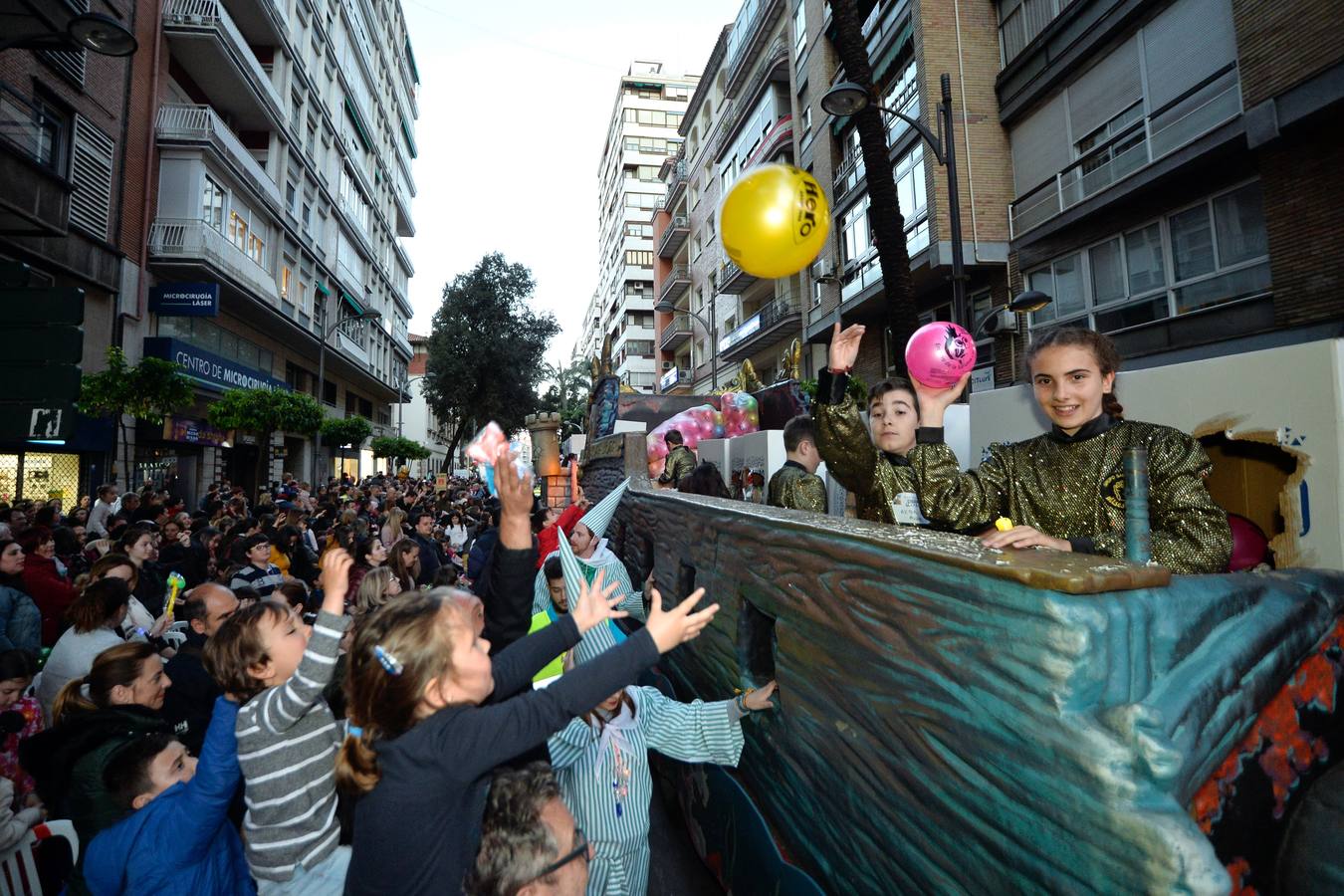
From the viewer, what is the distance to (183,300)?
672 inches

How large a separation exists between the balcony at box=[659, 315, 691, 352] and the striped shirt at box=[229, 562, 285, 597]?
1321 inches

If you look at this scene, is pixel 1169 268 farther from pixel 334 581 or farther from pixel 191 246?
pixel 191 246

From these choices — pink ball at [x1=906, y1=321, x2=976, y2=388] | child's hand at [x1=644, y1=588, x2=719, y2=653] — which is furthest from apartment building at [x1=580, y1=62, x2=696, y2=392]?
child's hand at [x1=644, y1=588, x2=719, y2=653]

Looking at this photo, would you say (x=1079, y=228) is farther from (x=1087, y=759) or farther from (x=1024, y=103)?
(x=1087, y=759)

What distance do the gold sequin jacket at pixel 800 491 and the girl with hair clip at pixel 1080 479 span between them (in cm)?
138

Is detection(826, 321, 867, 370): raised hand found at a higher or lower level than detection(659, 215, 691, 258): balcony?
lower

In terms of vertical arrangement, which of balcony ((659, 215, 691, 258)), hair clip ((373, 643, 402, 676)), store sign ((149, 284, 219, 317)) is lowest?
hair clip ((373, 643, 402, 676))

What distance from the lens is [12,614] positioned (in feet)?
14.4

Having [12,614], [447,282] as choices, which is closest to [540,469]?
[12,614]

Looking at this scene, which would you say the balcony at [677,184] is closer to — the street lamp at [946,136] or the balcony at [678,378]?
the balcony at [678,378]

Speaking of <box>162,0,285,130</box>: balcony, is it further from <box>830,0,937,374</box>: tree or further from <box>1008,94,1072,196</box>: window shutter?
<box>1008,94,1072,196</box>: window shutter

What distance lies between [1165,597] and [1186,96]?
1387cm

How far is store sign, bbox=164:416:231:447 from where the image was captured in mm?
17178

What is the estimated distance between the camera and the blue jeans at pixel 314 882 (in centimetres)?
226
